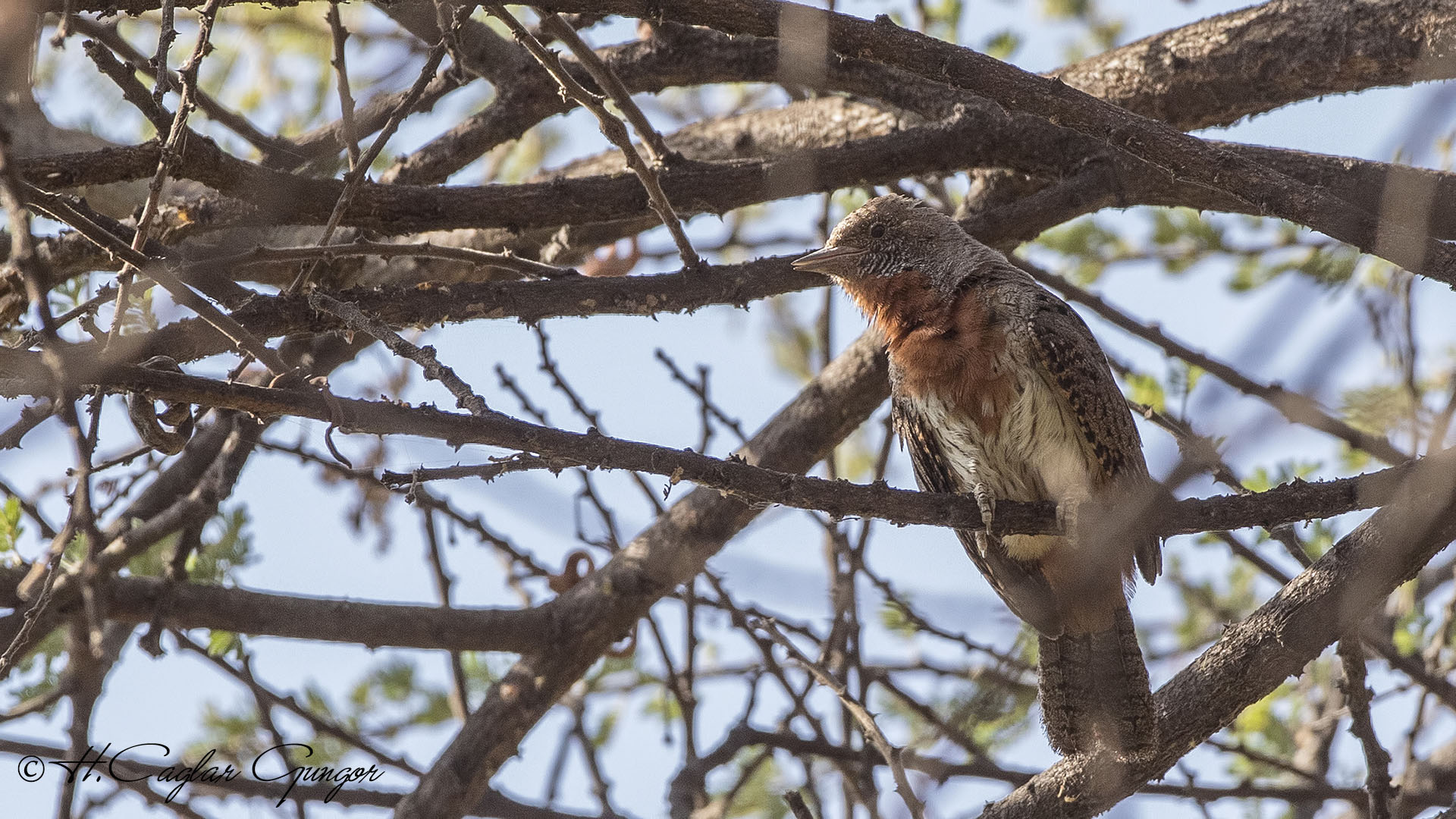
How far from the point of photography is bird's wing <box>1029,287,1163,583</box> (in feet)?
12.8

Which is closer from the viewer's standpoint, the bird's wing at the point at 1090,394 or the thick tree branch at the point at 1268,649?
the thick tree branch at the point at 1268,649

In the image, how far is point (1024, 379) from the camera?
3934 mm

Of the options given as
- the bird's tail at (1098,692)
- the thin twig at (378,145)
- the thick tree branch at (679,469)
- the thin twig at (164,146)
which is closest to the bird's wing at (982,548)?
the bird's tail at (1098,692)

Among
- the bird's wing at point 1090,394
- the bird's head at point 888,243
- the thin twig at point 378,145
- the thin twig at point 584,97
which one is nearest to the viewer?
the thin twig at point 584,97

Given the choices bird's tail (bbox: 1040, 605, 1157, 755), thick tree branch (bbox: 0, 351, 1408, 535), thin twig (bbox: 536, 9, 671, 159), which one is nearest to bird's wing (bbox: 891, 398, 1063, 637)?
bird's tail (bbox: 1040, 605, 1157, 755)

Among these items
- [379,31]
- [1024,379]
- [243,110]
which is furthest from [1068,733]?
[243,110]

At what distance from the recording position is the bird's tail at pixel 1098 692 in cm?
346

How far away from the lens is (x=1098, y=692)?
145 inches

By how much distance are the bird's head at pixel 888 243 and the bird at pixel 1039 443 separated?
5 centimetres

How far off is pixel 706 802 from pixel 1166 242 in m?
3.84

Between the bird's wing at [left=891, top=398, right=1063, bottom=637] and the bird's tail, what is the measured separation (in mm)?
146

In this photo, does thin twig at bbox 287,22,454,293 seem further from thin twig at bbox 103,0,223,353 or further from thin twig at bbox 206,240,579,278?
thin twig at bbox 103,0,223,353

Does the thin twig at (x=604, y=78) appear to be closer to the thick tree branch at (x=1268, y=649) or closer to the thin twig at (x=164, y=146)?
the thin twig at (x=164, y=146)

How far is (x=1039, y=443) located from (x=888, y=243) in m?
1.05
